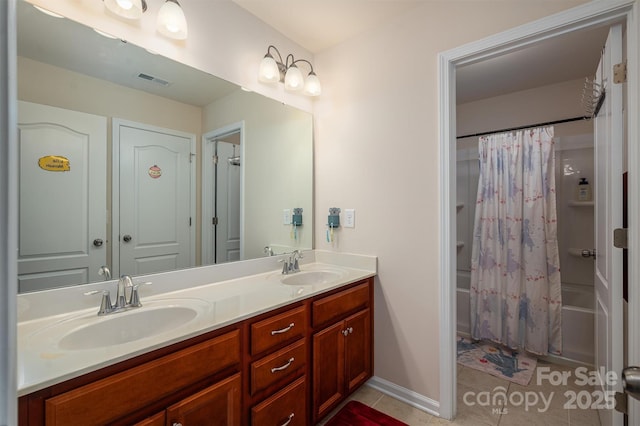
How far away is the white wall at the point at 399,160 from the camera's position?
1.75 metres

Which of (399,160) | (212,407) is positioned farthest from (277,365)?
(399,160)

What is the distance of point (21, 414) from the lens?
2.33ft

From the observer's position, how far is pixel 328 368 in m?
1.62

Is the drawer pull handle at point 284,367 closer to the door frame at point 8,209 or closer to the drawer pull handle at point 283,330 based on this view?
the drawer pull handle at point 283,330

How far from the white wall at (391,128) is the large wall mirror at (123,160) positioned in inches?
8.0

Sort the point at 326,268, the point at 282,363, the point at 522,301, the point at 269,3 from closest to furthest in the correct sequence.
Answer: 1. the point at 282,363
2. the point at 269,3
3. the point at 326,268
4. the point at 522,301

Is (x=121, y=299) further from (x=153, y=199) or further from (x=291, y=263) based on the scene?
(x=291, y=263)

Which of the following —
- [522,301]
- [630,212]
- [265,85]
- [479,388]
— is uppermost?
[265,85]

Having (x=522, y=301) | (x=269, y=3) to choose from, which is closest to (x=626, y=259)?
(x=522, y=301)

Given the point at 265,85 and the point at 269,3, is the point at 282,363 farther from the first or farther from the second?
the point at 269,3

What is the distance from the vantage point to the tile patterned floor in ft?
5.57

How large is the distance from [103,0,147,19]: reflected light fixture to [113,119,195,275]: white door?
1.57 feet

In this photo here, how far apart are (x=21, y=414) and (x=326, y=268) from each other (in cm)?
162

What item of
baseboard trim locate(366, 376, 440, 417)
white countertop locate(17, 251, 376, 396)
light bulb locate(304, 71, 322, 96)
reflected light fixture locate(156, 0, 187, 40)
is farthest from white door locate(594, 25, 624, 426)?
reflected light fixture locate(156, 0, 187, 40)
